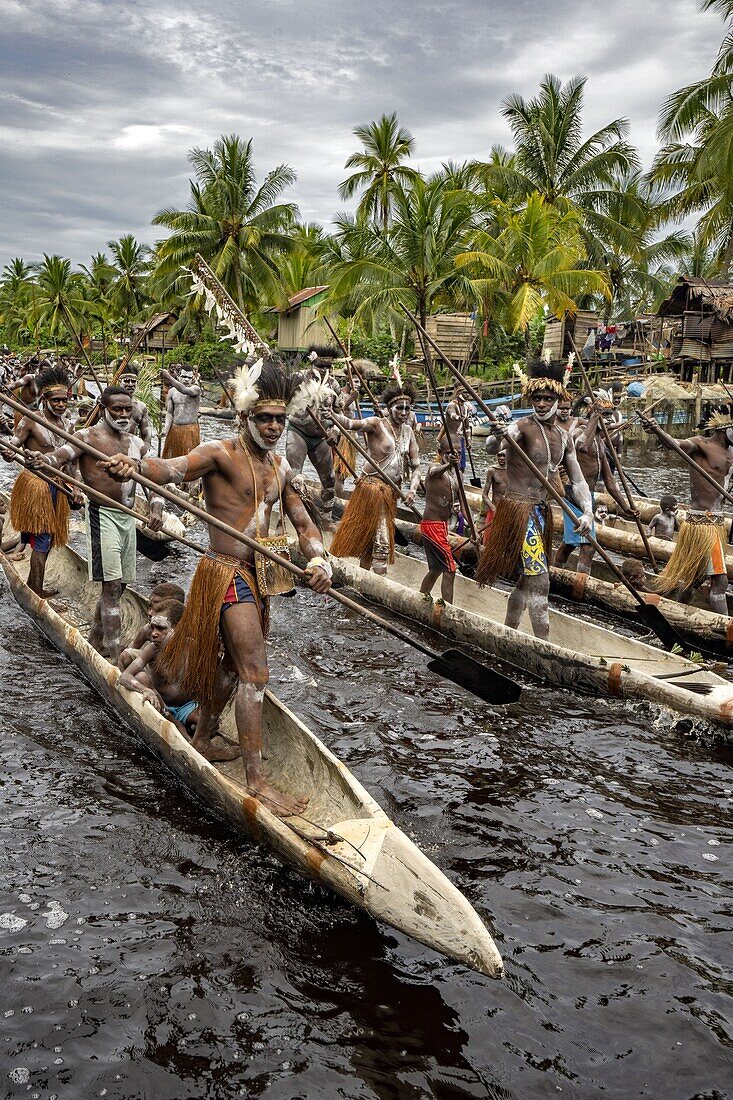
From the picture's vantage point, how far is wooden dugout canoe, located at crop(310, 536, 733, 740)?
5.73 m

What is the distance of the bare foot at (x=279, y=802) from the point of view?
421 cm

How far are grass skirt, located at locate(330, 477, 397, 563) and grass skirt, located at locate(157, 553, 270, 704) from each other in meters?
4.40

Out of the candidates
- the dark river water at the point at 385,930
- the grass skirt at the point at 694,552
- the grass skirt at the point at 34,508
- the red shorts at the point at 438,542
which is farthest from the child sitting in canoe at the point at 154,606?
the grass skirt at the point at 694,552

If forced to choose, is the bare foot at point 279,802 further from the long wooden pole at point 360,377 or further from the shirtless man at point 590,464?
the long wooden pole at point 360,377

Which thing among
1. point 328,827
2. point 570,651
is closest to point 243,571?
point 328,827

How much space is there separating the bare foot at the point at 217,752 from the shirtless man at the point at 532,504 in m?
2.81

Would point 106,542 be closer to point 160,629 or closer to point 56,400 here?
point 160,629

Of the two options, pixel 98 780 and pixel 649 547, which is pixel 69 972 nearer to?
pixel 98 780

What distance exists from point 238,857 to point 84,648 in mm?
2306

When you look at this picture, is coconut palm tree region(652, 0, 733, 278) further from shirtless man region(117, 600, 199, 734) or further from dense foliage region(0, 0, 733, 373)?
shirtless man region(117, 600, 199, 734)

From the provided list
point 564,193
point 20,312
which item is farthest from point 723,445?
point 20,312

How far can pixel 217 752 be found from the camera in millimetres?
4871

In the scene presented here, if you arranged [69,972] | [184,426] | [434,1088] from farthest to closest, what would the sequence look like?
[184,426], [69,972], [434,1088]

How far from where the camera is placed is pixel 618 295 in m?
33.9
